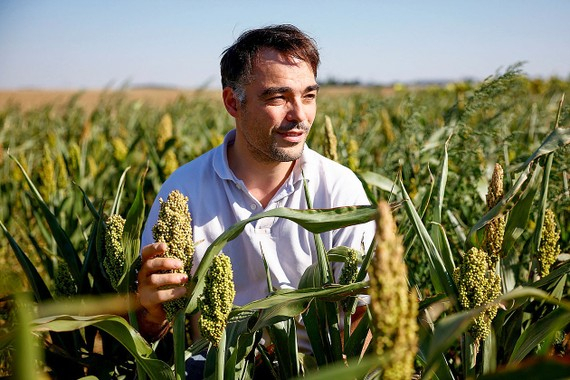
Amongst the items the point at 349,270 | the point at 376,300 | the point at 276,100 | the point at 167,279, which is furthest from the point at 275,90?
the point at 376,300

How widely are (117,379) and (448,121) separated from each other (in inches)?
61.1

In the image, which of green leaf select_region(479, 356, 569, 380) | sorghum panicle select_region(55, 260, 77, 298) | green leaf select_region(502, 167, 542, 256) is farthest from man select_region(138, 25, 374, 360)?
green leaf select_region(479, 356, 569, 380)

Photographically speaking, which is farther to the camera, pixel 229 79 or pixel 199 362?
pixel 229 79

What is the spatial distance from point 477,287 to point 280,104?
0.89 metres

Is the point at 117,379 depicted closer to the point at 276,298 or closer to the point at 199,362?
the point at 199,362

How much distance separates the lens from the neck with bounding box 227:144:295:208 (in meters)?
1.83

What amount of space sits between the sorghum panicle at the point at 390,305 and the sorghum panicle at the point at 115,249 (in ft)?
2.05

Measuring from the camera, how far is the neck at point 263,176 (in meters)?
1.83

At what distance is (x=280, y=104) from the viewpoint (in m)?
1.70

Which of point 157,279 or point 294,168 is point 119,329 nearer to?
point 157,279

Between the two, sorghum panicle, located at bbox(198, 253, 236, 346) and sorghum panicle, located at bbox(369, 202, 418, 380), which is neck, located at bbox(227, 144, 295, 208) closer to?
sorghum panicle, located at bbox(198, 253, 236, 346)

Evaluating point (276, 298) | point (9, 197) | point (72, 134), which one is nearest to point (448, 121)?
point (276, 298)

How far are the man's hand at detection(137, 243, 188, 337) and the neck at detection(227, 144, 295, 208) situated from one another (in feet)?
2.31

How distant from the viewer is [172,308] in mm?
Answer: 1058
